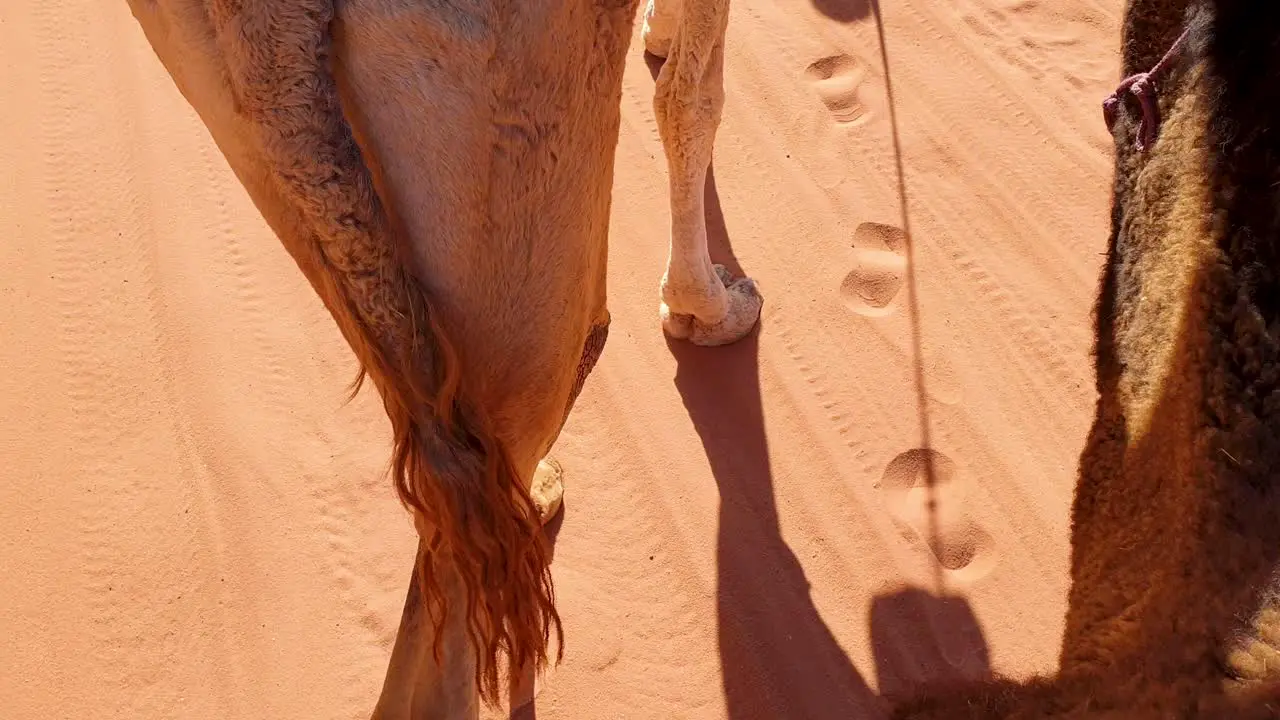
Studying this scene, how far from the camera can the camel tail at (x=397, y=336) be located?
1.56m

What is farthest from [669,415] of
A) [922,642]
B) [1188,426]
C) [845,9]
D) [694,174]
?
[845,9]

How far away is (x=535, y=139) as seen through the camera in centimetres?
173

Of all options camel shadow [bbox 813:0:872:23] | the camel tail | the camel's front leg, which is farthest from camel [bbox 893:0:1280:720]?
camel shadow [bbox 813:0:872:23]

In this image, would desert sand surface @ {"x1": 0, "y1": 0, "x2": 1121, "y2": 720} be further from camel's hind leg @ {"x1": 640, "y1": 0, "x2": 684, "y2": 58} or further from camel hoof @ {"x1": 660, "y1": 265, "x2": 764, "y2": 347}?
camel's hind leg @ {"x1": 640, "y1": 0, "x2": 684, "y2": 58}

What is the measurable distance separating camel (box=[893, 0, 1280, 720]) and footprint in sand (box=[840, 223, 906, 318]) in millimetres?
1896

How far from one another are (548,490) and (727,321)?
0.96 metres

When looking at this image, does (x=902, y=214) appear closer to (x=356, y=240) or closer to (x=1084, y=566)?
(x=1084, y=566)

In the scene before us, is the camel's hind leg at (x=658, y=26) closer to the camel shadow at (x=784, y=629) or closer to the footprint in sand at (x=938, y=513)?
the camel shadow at (x=784, y=629)

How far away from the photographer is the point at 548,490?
3293mm

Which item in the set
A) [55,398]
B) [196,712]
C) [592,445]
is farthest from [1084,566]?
[55,398]

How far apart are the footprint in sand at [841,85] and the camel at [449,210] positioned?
264 cm

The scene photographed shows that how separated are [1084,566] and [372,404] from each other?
269 centimetres

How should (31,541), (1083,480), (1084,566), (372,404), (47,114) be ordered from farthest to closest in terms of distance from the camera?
(47,114) < (372,404) < (31,541) < (1083,480) < (1084,566)

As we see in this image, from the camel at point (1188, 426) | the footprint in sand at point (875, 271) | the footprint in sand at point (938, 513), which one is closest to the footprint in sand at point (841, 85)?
the footprint in sand at point (875, 271)
